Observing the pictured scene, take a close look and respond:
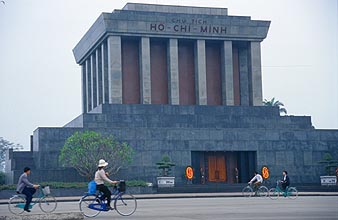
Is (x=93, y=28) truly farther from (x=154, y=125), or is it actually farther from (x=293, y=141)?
(x=293, y=141)

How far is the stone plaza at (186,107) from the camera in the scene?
152 ft

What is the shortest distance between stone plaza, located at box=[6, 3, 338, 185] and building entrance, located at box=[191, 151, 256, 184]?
73 mm

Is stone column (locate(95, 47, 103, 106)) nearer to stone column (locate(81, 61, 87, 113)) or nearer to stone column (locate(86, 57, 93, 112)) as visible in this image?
stone column (locate(86, 57, 93, 112))

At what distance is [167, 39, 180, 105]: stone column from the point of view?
52656mm

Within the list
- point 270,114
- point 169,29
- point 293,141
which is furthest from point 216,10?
point 293,141

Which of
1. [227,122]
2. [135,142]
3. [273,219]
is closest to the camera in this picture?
[273,219]

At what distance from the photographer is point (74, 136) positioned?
42.2 meters

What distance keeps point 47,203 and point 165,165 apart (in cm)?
2028

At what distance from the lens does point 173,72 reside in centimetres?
5284

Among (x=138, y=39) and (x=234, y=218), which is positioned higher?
(x=138, y=39)

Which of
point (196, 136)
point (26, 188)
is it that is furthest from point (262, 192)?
point (26, 188)

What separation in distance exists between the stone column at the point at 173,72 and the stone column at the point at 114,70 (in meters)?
4.07

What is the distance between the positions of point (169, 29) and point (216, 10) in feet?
18.7

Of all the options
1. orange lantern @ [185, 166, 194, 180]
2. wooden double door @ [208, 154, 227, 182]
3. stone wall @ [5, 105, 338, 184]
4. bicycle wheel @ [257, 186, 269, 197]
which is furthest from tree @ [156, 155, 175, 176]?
bicycle wheel @ [257, 186, 269, 197]
